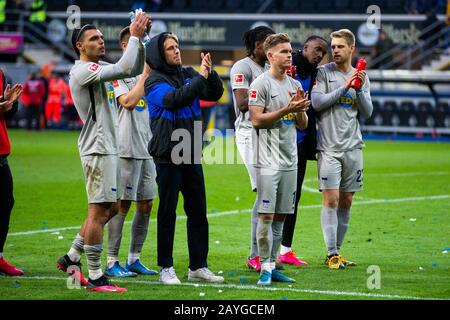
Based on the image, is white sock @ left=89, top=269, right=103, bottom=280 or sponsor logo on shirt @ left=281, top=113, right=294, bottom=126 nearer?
white sock @ left=89, top=269, right=103, bottom=280

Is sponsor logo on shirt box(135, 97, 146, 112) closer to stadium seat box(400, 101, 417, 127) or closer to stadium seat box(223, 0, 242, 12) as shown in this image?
stadium seat box(400, 101, 417, 127)

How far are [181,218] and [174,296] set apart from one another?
5341 mm

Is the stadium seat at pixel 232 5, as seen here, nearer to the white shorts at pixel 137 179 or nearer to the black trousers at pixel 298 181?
the black trousers at pixel 298 181

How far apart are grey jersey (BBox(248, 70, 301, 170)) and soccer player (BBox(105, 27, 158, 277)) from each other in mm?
1270

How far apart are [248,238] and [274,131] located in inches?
125

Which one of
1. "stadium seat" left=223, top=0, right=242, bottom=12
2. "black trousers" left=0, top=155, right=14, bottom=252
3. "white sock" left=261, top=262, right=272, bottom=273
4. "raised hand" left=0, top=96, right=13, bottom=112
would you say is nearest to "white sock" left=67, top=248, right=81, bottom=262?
"black trousers" left=0, top=155, right=14, bottom=252

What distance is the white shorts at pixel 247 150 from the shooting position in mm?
9469

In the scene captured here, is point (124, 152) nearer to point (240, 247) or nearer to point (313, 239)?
point (240, 247)

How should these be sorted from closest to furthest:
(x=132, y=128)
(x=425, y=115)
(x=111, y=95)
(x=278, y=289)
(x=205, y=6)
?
1. (x=278, y=289)
2. (x=111, y=95)
3. (x=132, y=128)
4. (x=425, y=115)
5. (x=205, y=6)

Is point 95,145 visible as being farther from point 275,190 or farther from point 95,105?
point 275,190

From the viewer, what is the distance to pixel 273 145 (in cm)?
880

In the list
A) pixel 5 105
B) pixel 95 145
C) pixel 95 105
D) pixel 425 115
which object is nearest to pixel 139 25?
pixel 95 105

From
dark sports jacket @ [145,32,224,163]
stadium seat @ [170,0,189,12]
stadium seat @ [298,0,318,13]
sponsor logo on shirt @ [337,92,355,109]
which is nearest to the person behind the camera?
dark sports jacket @ [145,32,224,163]

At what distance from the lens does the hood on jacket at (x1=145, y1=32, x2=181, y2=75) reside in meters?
8.75
